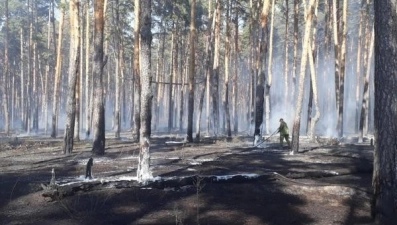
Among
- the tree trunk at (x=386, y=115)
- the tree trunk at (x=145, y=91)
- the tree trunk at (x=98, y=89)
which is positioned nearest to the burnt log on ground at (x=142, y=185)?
the tree trunk at (x=145, y=91)

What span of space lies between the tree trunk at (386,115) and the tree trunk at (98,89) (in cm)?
1266

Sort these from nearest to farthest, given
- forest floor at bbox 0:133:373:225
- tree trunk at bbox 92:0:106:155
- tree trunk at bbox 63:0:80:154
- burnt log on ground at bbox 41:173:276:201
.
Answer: forest floor at bbox 0:133:373:225, burnt log on ground at bbox 41:173:276:201, tree trunk at bbox 92:0:106:155, tree trunk at bbox 63:0:80:154

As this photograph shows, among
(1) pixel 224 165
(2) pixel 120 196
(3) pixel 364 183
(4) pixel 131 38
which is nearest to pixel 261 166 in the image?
(1) pixel 224 165

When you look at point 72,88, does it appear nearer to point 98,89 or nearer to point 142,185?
point 98,89

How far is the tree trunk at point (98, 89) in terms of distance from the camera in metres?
19.2

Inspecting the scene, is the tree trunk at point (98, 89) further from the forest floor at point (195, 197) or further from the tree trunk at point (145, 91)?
the tree trunk at point (145, 91)

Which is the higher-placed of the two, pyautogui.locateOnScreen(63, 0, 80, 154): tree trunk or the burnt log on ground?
pyautogui.locateOnScreen(63, 0, 80, 154): tree trunk

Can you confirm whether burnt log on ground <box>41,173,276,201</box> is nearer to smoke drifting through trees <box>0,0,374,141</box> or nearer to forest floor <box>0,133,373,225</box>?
forest floor <box>0,133,373,225</box>

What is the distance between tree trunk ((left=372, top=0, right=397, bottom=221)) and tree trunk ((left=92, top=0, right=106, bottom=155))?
1266cm

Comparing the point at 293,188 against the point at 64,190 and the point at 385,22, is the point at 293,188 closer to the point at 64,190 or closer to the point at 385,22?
the point at 385,22

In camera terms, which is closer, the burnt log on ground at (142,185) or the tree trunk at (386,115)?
the tree trunk at (386,115)

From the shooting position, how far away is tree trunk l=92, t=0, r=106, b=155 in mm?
19203

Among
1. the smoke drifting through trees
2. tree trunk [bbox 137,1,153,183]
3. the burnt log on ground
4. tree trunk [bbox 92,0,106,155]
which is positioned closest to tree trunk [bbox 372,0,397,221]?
the burnt log on ground

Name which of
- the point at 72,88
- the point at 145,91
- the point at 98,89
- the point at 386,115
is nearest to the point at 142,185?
the point at 145,91
